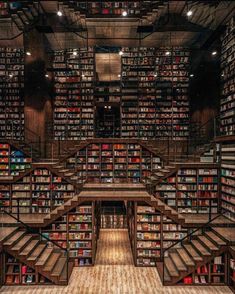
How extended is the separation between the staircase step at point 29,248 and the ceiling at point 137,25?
657cm

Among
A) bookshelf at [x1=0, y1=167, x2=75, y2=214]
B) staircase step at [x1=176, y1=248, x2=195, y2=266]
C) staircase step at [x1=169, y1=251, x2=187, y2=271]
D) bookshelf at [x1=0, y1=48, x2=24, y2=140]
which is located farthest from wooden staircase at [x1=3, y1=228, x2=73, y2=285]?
bookshelf at [x1=0, y1=48, x2=24, y2=140]

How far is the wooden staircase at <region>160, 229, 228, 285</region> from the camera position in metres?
6.49

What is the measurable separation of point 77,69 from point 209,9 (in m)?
5.69

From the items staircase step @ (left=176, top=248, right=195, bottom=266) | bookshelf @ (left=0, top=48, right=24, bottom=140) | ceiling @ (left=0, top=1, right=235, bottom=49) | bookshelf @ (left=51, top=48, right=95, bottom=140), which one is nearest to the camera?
staircase step @ (left=176, top=248, right=195, bottom=266)

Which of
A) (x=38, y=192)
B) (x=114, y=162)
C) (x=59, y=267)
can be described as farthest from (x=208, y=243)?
(x=38, y=192)

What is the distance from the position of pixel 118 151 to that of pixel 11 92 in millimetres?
5221

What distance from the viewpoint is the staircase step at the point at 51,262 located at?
6.61 metres

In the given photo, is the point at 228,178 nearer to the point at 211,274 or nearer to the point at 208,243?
the point at 208,243

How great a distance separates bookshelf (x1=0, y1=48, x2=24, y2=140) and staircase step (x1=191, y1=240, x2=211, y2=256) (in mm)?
7915

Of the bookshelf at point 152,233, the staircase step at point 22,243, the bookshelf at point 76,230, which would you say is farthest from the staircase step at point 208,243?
the staircase step at point 22,243

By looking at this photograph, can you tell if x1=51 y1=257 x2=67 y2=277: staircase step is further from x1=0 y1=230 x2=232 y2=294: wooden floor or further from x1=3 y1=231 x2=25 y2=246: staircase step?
x1=3 y1=231 x2=25 y2=246: staircase step

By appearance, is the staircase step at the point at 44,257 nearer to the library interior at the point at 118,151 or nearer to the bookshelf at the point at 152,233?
the library interior at the point at 118,151

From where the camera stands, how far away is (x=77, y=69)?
39.4 feet

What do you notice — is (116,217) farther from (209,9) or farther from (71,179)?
(209,9)
